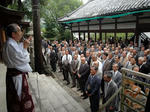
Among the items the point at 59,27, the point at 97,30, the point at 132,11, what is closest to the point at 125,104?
the point at 132,11

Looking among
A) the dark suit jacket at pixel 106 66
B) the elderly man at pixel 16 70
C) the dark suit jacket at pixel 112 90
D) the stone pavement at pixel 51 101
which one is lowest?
the stone pavement at pixel 51 101

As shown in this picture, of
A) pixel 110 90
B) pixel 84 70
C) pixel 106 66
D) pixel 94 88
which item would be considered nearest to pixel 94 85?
pixel 94 88

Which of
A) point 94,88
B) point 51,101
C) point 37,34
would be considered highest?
point 37,34

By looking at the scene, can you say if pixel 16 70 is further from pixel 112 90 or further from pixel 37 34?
pixel 37 34

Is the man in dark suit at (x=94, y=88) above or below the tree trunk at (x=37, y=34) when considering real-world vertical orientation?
below

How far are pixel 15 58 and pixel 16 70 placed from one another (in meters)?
0.24

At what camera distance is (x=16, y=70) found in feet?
6.77

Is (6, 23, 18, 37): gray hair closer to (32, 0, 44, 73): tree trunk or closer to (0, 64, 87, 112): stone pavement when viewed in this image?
(0, 64, 87, 112): stone pavement

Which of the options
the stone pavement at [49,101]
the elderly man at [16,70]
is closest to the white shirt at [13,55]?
the elderly man at [16,70]

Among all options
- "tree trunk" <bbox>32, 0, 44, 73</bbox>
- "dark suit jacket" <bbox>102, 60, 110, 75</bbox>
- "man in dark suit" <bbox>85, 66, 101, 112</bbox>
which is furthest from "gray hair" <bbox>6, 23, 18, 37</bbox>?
"dark suit jacket" <bbox>102, 60, 110, 75</bbox>

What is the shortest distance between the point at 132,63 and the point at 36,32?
4734mm

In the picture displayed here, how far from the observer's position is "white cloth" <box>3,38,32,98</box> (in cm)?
197

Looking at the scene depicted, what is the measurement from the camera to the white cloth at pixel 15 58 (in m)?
1.97

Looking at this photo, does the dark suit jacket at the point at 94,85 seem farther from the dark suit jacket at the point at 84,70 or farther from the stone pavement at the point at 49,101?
the dark suit jacket at the point at 84,70
